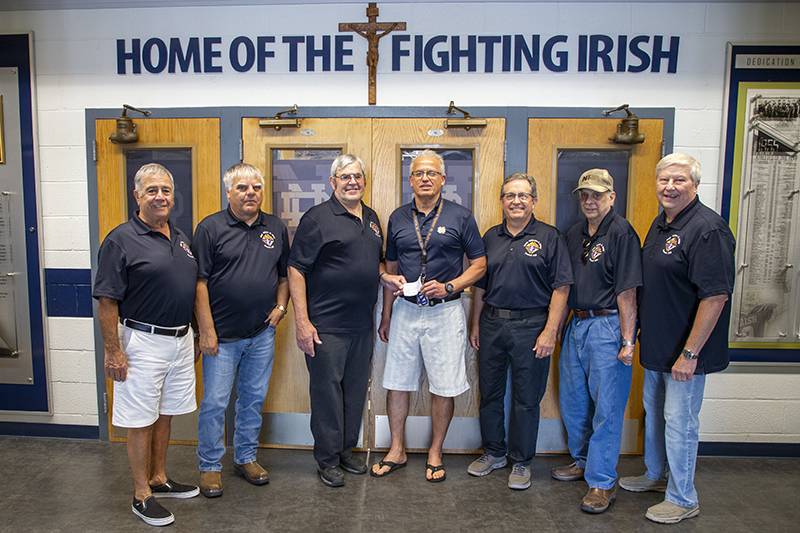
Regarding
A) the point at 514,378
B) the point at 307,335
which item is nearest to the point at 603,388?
the point at 514,378

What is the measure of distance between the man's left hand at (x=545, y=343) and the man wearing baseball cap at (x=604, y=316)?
0.14 meters

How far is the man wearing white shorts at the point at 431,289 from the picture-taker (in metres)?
2.84

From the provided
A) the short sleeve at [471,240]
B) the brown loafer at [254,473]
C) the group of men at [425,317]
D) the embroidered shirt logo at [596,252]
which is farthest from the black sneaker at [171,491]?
the embroidered shirt logo at [596,252]

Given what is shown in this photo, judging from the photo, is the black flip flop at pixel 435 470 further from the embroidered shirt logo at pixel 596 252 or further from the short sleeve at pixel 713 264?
the short sleeve at pixel 713 264

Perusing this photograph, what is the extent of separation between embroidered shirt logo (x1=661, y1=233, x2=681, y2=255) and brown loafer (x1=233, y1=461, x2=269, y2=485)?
2.30 metres

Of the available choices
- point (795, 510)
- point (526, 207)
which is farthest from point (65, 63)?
point (795, 510)

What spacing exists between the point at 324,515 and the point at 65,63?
10.0ft

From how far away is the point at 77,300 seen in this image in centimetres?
344

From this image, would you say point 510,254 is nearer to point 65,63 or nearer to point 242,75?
point 242,75

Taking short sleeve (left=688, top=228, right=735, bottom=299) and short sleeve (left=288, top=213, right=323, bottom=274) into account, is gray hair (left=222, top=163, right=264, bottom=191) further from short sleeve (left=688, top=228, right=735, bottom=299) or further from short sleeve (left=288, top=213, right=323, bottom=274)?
short sleeve (left=688, top=228, right=735, bottom=299)

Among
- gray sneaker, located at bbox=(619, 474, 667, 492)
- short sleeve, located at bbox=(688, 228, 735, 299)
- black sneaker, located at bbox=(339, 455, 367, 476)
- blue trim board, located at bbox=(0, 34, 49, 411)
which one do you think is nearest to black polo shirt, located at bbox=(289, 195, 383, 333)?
black sneaker, located at bbox=(339, 455, 367, 476)

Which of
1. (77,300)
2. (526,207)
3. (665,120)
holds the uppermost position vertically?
(665,120)

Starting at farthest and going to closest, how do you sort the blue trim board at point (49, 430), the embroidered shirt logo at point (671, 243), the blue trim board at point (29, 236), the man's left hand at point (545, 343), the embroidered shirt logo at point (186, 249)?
the blue trim board at point (49, 430), the blue trim board at point (29, 236), the man's left hand at point (545, 343), the embroidered shirt logo at point (186, 249), the embroidered shirt logo at point (671, 243)

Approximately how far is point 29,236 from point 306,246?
76.9 inches
